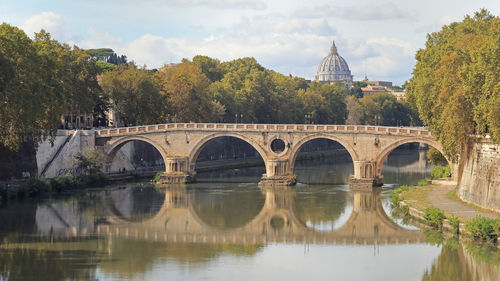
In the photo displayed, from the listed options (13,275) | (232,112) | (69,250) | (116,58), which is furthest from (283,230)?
(116,58)

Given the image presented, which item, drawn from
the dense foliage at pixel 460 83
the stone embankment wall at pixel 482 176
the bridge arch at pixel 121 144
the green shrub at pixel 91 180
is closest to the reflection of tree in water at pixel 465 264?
the stone embankment wall at pixel 482 176

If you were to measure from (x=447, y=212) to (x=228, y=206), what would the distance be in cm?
1551

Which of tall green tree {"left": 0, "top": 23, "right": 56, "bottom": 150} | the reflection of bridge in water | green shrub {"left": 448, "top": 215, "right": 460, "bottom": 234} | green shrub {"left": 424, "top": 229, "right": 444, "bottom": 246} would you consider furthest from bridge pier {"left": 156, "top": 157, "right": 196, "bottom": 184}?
green shrub {"left": 448, "top": 215, "right": 460, "bottom": 234}

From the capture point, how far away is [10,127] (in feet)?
183

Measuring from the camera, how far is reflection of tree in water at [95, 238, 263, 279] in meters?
35.7

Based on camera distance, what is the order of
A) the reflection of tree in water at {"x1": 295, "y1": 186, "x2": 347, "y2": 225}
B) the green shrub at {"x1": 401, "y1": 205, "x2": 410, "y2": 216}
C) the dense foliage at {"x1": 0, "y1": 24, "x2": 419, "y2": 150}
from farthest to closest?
the dense foliage at {"x1": 0, "y1": 24, "x2": 419, "y2": 150} < the reflection of tree in water at {"x1": 295, "y1": 186, "x2": 347, "y2": 225} < the green shrub at {"x1": 401, "y1": 205, "x2": 410, "y2": 216}

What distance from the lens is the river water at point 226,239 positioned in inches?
1385

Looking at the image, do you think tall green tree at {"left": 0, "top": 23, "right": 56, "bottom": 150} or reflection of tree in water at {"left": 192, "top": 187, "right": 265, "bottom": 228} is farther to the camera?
tall green tree at {"left": 0, "top": 23, "right": 56, "bottom": 150}

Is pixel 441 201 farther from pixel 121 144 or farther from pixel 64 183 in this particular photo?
pixel 121 144

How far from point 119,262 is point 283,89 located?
244ft

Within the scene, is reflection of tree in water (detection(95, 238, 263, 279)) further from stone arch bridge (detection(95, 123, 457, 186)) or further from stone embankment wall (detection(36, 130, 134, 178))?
stone arch bridge (detection(95, 123, 457, 186))

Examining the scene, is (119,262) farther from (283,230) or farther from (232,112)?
(232,112)

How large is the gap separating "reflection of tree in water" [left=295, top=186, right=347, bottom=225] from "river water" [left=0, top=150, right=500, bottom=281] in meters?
0.07

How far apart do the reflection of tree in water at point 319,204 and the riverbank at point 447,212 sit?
3.85 metres
